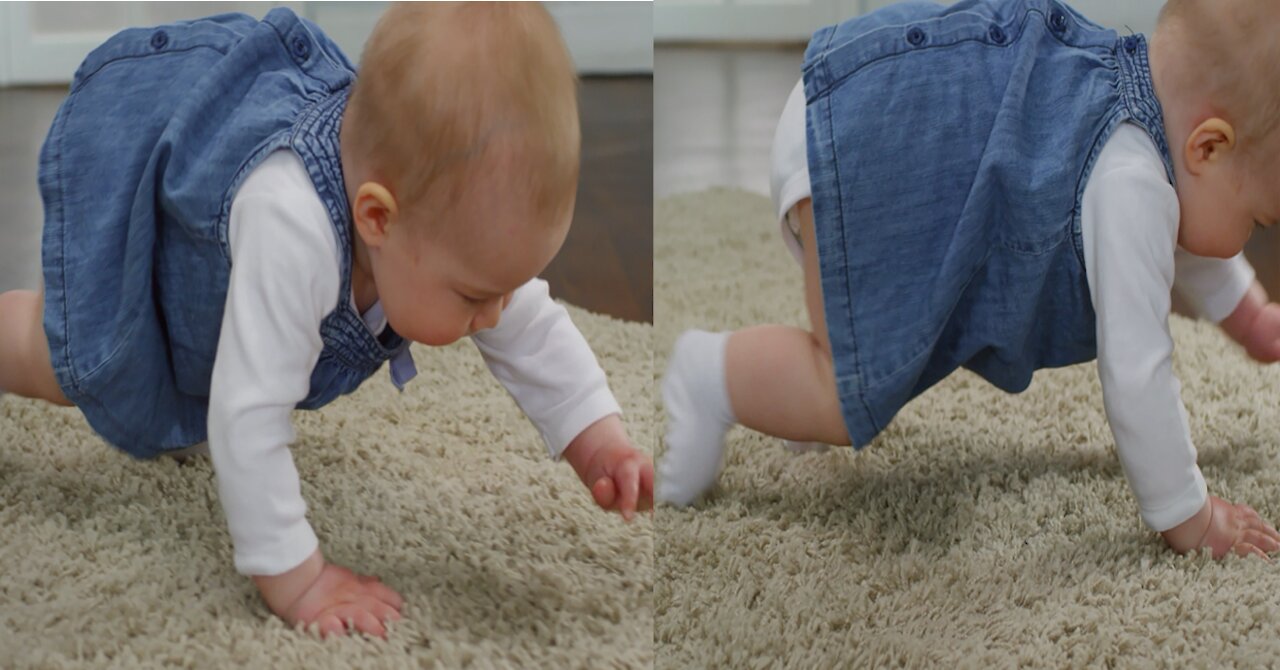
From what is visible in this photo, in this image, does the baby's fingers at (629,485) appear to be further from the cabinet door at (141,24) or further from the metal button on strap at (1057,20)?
the metal button on strap at (1057,20)

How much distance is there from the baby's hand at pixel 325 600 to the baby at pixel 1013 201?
0.18m

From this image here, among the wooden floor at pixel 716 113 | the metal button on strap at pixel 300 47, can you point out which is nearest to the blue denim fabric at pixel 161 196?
the metal button on strap at pixel 300 47

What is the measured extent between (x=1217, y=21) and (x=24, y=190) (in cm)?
76

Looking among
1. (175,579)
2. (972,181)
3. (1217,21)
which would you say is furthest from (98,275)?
(1217,21)

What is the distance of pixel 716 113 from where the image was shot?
3.74 feet

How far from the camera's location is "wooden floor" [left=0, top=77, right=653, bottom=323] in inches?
32.5

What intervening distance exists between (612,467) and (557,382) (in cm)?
6

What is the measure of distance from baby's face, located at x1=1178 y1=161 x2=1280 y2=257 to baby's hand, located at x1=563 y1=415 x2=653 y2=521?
33 centimetres

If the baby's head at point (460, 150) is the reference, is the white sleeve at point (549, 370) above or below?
below

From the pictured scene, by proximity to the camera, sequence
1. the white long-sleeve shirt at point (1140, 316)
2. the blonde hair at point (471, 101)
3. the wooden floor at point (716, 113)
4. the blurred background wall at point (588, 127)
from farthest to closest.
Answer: the wooden floor at point (716, 113) < the blurred background wall at point (588, 127) < the white long-sleeve shirt at point (1140, 316) < the blonde hair at point (471, 101)

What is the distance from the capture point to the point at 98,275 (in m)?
0.69

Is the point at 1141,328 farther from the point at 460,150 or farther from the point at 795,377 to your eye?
the point at 460,150

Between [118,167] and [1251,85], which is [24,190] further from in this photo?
[1251,85]

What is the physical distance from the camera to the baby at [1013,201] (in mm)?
675
